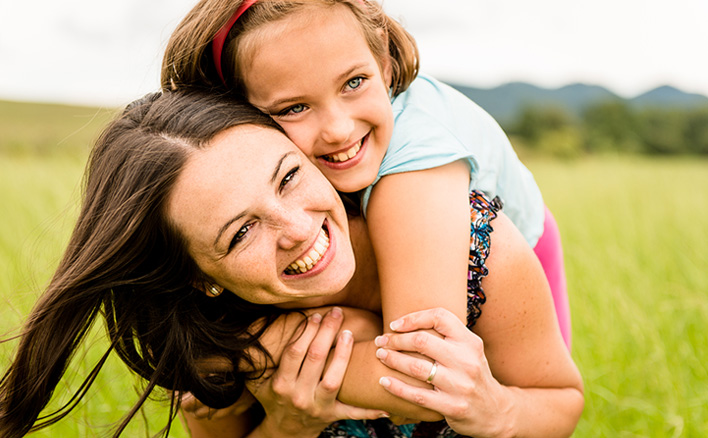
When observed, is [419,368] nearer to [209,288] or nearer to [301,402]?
[301,402]

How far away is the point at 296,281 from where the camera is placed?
1.93 metres

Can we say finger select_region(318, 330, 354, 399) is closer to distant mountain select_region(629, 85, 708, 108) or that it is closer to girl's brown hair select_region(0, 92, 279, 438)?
girl's brown hair select_region(0, 92, 279, 438)

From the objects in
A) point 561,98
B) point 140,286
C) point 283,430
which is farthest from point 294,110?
point 561,98

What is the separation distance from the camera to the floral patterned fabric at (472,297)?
197 centimetres

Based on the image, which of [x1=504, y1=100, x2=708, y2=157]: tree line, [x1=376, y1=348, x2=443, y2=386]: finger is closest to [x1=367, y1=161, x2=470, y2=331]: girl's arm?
[x1=376, y1=348, x2=443, y2=386]: finger

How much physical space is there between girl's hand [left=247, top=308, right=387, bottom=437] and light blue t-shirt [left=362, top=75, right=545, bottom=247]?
43 centimetres

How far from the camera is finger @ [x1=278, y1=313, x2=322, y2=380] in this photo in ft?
6.88

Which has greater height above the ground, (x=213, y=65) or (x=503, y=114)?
(x=213, y=65)

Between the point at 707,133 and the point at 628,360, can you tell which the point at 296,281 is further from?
the point at 707,133

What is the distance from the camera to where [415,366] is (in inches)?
74.5

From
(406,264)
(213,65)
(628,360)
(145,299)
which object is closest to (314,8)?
(213,65)

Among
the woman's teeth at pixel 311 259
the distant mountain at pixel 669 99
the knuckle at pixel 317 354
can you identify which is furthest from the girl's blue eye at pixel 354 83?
the distant mountain at pixel 669 99

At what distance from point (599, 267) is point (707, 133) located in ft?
176

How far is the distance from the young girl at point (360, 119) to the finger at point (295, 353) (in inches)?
11.9
